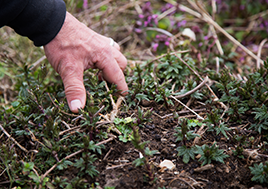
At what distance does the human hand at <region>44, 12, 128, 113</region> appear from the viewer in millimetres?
2102

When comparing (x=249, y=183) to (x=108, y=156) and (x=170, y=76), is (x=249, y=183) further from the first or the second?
(x=170, y=76)

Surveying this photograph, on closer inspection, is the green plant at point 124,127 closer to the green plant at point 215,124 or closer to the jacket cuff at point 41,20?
the green plant at point 215,124

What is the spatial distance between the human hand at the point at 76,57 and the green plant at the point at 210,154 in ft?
3.65

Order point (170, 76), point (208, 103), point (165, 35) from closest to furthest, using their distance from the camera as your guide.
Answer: point (208, 103) → point (170, 76) → point (165, 35)

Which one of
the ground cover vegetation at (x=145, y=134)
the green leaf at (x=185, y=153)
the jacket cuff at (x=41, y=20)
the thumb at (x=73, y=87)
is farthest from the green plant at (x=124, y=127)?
the jacket cuff at (x=41, y=20)

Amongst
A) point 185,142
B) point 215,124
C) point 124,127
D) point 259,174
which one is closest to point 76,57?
point 124,127

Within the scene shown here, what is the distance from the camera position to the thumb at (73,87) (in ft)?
6.81

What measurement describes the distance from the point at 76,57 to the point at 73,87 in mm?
309

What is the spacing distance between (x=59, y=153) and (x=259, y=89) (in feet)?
6.69

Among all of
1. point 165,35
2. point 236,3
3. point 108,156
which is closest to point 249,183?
point 108,156

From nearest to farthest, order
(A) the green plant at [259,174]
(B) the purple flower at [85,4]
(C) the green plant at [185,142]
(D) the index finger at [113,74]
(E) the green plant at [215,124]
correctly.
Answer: (A) the green plant at [259,174] → (C) the green plant at [185,142] → (E) the green plant at [215,124] → (D) the index finger at [113,74] → (B) the purple flower at [85,4]

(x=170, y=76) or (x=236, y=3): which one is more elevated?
(x=236, y=3)

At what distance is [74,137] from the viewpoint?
6.49 ft

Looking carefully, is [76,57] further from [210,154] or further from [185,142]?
[210,154]
